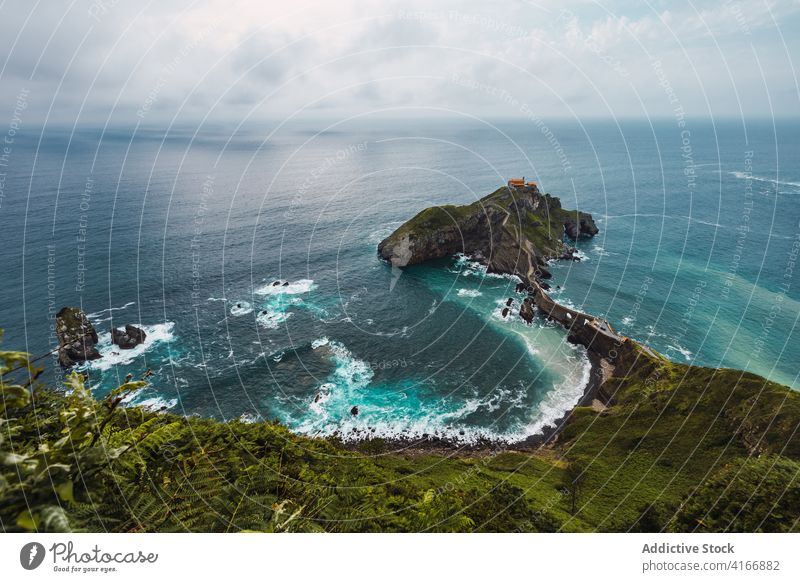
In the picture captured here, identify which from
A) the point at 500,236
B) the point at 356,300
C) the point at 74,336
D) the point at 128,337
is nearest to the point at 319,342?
the point at 356,300

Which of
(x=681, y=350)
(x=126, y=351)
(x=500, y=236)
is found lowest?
(x=681, y=350)

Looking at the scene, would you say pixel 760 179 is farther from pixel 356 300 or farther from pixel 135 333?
pixel 135 333

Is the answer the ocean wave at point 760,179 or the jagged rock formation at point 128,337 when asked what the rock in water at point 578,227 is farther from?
the ocean wave at point 760,179

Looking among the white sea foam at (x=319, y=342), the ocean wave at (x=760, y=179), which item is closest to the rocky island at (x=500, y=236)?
the white sea foam at (x=319, y=342)

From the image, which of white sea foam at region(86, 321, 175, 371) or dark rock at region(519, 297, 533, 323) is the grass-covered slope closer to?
dark rock at region(519, 297, 533, 323)

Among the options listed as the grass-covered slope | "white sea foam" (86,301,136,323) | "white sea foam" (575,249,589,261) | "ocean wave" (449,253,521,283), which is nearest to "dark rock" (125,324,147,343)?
"white sea foam" (86,301,136,323)
